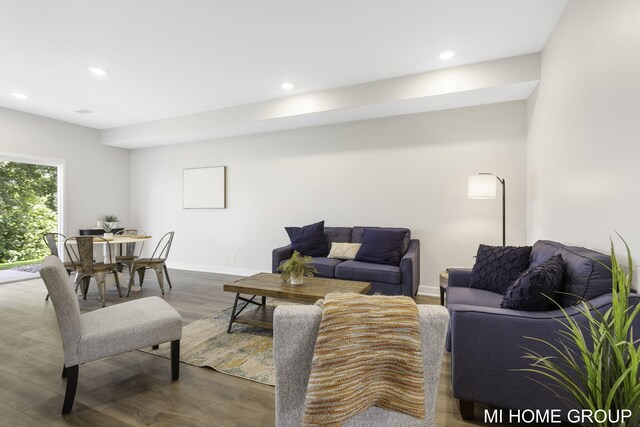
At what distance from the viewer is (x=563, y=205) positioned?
2.61 m

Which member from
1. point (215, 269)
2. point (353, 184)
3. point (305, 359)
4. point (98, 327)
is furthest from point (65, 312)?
point (215, 269)

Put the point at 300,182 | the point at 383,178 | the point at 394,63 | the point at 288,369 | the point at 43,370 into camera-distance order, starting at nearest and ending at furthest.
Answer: the point at 288,369
the point at 43,370
the point at 394,63
the point at 383,178
the point at 300,182

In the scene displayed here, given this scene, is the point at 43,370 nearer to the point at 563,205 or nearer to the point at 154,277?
the point at 154,277

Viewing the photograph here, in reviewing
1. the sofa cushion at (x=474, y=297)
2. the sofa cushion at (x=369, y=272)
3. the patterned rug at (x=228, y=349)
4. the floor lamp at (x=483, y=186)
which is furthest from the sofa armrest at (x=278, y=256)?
the floor lamp at (x=483, y=186)

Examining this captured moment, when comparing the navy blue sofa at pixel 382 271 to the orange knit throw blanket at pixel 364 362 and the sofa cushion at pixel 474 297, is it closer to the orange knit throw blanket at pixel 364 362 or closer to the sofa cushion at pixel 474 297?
the sofa cushion at pixel 474 297

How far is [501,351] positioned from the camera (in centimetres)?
160

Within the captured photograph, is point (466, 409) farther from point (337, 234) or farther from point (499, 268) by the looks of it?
point (337, 234)

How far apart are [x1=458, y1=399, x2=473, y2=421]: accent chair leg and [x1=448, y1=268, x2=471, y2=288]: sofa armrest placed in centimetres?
133

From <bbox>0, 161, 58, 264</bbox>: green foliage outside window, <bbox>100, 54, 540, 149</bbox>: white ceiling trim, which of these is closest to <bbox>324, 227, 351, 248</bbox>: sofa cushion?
<bbox>100, 54, 540, 149</bbox>: white ceiling trim

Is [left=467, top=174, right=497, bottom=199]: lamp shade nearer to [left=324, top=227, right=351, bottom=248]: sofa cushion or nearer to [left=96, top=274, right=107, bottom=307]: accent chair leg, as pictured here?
[left=324, top=227, right=351, bottom=248]: sofa cushion

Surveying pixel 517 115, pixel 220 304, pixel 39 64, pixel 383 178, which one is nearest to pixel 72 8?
pixel 39 64

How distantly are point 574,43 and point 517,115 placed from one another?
1703mm

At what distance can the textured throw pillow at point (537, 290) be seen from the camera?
1.67 metres

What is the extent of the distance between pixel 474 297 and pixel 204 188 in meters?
5.12
